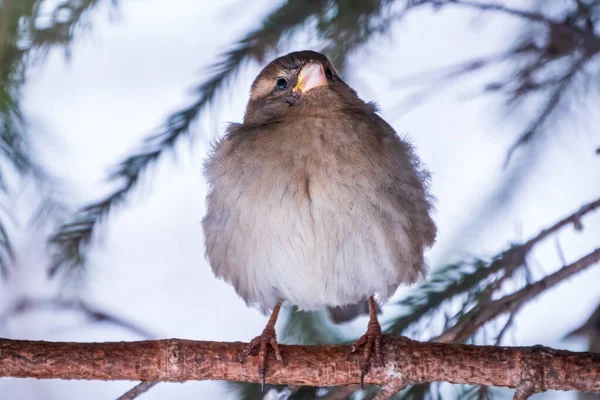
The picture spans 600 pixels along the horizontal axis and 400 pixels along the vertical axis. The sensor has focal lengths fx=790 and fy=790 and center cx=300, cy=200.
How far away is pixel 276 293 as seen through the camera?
1.92 metres

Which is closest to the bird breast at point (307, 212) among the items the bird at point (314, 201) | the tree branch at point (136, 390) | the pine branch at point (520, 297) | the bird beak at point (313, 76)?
the bird at point (314, 201)

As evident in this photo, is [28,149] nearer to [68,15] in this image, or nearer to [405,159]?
[68,15]

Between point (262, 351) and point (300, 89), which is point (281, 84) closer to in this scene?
point (300, 89)

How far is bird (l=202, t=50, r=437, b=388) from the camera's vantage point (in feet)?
5.42

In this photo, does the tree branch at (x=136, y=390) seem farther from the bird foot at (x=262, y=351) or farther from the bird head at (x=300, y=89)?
the bird head at (x=300, y=89)

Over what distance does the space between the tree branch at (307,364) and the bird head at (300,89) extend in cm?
54

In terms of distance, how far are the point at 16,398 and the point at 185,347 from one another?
108 centimetres

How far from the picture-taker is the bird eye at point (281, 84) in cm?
186

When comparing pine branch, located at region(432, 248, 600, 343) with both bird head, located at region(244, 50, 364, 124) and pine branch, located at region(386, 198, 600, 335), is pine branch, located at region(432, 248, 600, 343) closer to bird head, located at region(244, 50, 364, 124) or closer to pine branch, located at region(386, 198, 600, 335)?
pine branch, located at region(386, 198, 600, 335)

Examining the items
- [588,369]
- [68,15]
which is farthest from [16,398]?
[588,369]

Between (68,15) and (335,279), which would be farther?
(335,279)

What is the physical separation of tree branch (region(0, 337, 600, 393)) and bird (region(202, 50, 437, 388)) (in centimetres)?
4

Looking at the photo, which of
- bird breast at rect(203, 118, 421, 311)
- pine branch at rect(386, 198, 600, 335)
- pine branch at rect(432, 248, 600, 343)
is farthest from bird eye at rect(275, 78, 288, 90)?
pine branch at rect(432, 248, 600, 343)

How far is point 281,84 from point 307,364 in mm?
667
